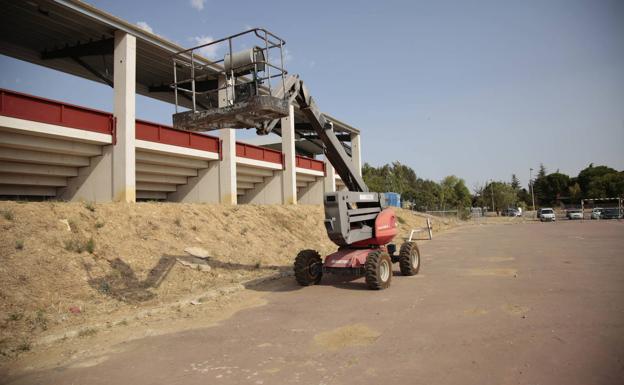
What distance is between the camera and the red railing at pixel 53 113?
11.7 metres

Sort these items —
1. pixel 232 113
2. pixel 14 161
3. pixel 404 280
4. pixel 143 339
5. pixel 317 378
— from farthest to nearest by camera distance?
pixel 14 161 < pixel 404 280 < pixel 232 113 < pixel 143 339 < pixel 317 378

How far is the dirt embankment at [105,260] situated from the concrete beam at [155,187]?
14.1 ft

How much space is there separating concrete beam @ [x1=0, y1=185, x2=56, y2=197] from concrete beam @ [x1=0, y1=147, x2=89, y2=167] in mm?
1671

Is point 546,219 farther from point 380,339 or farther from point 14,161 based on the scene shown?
point 14,161

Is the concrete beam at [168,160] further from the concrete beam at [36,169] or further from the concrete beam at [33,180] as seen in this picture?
the concrete beam at [33,180]

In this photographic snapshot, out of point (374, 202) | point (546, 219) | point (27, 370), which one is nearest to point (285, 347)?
point (27, 370)

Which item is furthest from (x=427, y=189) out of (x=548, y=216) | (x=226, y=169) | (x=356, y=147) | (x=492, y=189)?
(x=226, y=169)

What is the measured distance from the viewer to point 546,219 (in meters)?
44.5

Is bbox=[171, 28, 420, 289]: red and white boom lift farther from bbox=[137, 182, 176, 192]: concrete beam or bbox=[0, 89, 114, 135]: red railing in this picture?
bbox=[137, 182, 176, 192]: concrete beam

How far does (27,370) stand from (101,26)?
1431 cm

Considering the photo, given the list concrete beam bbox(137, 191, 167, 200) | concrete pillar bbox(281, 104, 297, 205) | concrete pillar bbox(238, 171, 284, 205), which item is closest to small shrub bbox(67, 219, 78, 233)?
concrete beam bbox(137, 191, 167, 200)

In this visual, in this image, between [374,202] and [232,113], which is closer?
[232,113]

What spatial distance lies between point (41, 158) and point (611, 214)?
55325 mm

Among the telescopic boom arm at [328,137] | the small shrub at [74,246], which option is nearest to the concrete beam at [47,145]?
the small shrub at [74,246]
